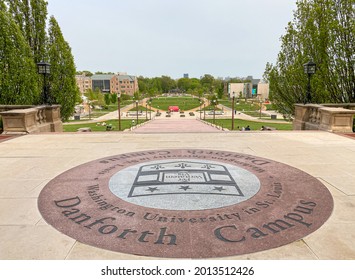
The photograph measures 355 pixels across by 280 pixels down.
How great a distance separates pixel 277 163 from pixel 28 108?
10616mm

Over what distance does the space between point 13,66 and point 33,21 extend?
4.65 meters

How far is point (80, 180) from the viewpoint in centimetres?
571

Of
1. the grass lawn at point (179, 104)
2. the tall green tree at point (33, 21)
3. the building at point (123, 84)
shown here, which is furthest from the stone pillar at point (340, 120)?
the building at point (123, 84)

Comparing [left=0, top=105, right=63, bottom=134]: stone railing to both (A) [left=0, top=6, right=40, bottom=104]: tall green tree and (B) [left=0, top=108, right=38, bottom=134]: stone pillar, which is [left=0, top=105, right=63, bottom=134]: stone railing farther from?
(A) [left=0, top=6, right=40, bottom=104]: tall green tree

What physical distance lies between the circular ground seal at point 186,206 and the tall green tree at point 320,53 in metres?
10.3

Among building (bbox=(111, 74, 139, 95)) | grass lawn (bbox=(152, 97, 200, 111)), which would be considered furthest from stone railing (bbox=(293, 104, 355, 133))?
building (bbox=(111, 74, 139, 95))

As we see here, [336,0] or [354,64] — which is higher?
[336,0]

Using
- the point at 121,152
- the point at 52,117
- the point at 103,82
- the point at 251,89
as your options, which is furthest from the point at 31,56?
the point at 103,82

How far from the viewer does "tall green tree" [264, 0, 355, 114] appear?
1412 cm

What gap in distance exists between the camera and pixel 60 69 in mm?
17047

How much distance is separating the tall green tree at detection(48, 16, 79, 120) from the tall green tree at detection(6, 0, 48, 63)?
0.44m
